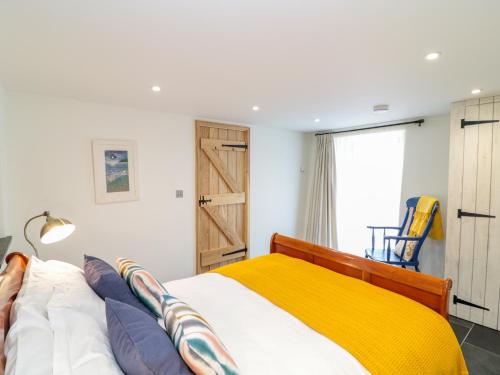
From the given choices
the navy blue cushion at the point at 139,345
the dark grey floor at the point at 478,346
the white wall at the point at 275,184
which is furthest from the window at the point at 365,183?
the navy blue cushion at the point at 139,345

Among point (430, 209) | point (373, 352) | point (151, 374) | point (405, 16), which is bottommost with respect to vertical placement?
point (373, 352)

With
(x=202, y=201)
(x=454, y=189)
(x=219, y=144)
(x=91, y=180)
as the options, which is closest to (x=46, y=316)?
(x=91, y=180)

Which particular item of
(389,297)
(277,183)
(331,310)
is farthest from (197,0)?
(277,183)

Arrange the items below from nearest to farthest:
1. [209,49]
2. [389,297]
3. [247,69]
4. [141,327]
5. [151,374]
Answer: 1. [151,374]
2. [141,327]
3. [209,49]
4. [389,297]
5. [247,69]

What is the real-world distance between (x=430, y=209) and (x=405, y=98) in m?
1.36

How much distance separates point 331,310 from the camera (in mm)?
1559

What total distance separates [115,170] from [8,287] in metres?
1.82

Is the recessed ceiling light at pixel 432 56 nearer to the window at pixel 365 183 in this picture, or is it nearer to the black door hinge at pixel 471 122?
the black door hinge at pixel 471 122

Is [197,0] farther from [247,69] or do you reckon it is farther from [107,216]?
[107,216]

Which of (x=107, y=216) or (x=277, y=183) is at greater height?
(x=277, y=183)

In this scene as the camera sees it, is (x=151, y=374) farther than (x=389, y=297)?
No

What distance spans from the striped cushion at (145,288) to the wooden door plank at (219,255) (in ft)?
7.37

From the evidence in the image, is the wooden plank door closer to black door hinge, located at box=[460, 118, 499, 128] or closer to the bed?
the bed

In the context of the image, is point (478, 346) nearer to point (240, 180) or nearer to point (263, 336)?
point (263, 336)
